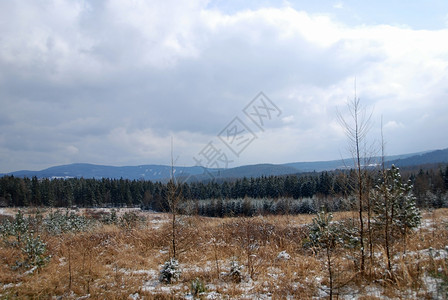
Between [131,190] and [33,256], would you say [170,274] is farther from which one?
[131,190]

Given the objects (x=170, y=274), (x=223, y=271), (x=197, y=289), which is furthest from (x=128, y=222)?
(x=197, y=289)

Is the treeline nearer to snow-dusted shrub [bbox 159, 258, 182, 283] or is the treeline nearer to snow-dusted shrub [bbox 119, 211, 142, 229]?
snow-dusted shrub [bbox 119, 211, 142, 229]

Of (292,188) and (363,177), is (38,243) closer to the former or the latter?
(363,177)

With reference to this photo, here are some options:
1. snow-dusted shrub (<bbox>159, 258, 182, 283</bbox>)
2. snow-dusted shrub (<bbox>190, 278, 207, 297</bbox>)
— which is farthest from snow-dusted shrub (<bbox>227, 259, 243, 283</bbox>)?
snow-dusted shrub (<bbox>159, 258, 182, 283</bbox>)

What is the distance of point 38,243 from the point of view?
22.6 feet

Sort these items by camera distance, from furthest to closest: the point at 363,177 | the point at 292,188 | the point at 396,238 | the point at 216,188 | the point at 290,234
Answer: the point at 216,188 → the point at 292,188 → the point at 290,234 → the point at 396,238 → the point at 363,177

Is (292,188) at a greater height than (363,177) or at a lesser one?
lesser

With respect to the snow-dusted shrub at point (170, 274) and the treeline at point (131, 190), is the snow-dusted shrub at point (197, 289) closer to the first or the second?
the snow-dusted shrub at point (170, 274)

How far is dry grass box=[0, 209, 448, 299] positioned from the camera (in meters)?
4.38

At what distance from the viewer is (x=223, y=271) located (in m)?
5.82

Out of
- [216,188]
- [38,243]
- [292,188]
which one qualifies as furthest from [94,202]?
[38,243]

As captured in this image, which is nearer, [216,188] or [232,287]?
[232,287]

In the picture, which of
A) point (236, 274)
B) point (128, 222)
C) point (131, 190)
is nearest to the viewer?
point (236, 274)

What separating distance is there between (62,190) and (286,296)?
77.5m
